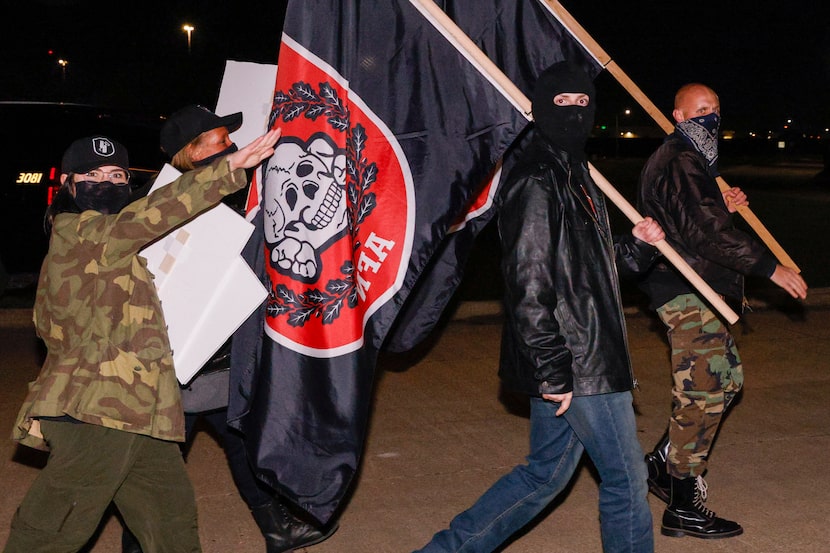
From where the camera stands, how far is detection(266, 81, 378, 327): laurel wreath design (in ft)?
11.8

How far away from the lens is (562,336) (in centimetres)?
344

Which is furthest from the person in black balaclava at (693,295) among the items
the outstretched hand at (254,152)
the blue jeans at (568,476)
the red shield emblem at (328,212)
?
the outstretched hand at (254,152)

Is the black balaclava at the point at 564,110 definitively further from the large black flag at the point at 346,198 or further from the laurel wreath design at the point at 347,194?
the laurel wreath design at the point at 347,194

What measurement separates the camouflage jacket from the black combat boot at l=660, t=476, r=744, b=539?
236cm

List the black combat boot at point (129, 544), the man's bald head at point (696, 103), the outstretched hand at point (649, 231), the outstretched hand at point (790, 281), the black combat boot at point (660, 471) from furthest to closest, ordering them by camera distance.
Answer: the black combat boot at point (660, 471) < the man's bald head at point (696, 103) < the outstretched hand at point (790, 281) < the black combat boot at point (129, 544) < the outstretched hand at point (649, 231)

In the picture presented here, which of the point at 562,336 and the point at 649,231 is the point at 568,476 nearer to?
the point at 562,336

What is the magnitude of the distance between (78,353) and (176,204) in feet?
1.91

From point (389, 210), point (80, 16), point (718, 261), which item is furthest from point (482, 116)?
point (80, 16)

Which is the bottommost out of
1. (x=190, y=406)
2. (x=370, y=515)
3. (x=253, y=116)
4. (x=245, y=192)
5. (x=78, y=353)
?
(x=370, y=515)

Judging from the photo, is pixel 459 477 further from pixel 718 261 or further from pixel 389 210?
pixel 389 210

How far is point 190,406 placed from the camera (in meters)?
3.98

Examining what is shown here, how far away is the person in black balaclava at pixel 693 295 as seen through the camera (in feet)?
14.7

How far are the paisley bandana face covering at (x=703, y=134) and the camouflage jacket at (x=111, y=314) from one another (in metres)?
2.26

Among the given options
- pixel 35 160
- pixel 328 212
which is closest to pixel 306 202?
pixel 328 212
